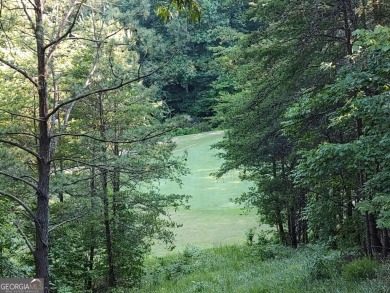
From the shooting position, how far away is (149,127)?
28.2 feet

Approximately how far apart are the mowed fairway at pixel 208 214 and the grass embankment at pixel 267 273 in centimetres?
310

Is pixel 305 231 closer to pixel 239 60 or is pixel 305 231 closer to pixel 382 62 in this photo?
pixel 239 60

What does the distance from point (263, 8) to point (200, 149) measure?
29463 mm

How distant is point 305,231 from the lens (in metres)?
16.1

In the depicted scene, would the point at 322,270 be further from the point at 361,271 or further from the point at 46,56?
the point at 46,56

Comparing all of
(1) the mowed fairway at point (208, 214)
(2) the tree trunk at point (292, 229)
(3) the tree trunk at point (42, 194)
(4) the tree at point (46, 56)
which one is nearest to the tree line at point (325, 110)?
(2) the tree trunk at point (292, 229)

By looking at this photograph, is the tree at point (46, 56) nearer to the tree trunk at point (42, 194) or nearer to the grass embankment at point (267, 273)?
the tree trunk at point (42, 194)

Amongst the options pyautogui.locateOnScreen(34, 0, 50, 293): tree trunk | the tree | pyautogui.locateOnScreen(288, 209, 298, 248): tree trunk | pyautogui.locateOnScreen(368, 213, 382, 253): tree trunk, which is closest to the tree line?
pyautogui.locateOnScreen(368, 213, 382, 253): tree trunk

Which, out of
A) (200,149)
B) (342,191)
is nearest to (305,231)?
(342,191)

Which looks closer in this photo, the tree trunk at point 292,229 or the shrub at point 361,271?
the shrub at point 361,271

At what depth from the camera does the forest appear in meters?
5.79

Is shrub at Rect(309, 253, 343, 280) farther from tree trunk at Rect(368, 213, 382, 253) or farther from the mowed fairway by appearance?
the mowed fairway

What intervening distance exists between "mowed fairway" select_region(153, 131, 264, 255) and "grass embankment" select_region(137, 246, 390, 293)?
10.2 ft

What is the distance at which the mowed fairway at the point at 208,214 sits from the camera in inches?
765
